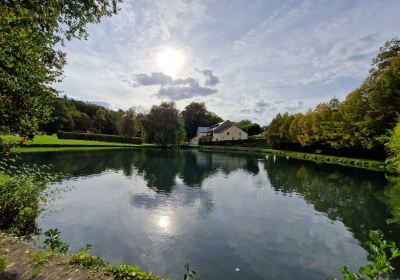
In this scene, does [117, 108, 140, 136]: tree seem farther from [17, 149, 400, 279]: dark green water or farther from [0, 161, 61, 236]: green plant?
[0, 161, 61, 236]: green plant

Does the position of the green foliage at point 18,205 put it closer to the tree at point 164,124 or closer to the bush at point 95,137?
the tree at point 164,124

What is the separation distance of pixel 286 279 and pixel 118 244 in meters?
6.52

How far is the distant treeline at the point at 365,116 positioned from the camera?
39541mm

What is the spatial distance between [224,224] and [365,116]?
38.2 metres

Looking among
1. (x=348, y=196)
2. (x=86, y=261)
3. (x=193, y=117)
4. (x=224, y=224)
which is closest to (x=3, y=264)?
(x=86, y=261)

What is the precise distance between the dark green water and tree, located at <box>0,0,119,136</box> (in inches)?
206

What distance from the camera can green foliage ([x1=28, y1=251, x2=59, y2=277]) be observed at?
586 centimetres

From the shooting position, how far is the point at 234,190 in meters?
23.8

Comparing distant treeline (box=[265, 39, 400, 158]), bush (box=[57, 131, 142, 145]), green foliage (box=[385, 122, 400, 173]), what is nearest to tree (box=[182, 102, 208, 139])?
bush (box=[57, 131, 142, 145])

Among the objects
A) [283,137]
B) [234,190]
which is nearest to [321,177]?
[234,190]

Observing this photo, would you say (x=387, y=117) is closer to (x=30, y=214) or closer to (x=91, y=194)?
(x=91, y=194)

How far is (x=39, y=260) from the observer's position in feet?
20.3

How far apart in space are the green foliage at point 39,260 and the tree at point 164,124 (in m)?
68.3

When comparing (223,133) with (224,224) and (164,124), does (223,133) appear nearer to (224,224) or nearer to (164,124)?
(164,124)
